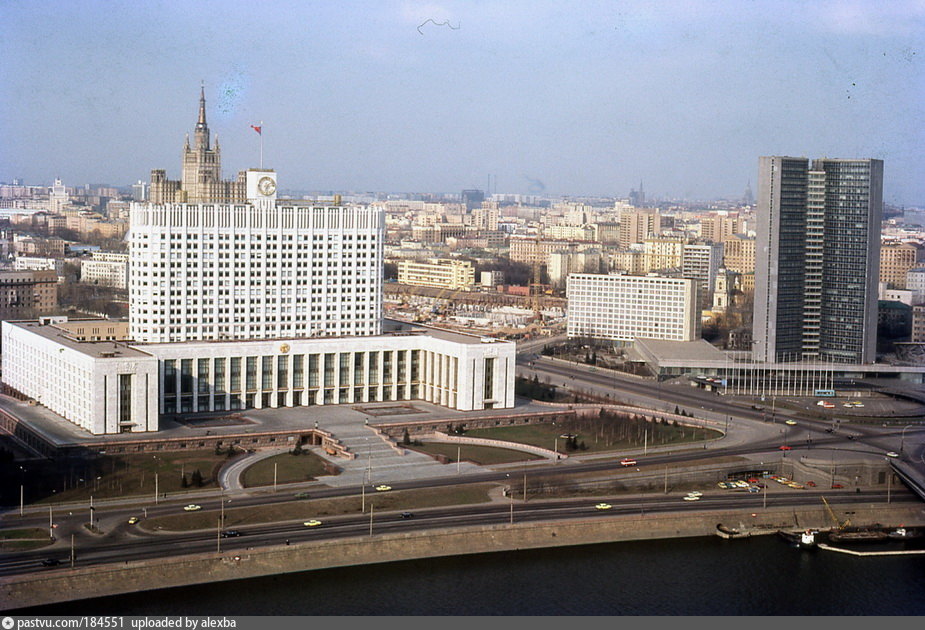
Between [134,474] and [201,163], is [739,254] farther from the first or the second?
[134,474]

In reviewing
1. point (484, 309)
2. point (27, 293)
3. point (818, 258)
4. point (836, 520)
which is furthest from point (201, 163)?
point (836, 520)

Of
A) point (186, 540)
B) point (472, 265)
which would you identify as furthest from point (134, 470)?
point (472, 265)

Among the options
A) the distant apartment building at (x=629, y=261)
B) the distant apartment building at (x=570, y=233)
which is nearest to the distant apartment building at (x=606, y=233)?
the distant apartment building at (x=570, y=233)

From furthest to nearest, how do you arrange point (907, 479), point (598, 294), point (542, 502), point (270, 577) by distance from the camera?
point (598, 294)
point (907, 479)
point (542, 502)
point (270, 577)

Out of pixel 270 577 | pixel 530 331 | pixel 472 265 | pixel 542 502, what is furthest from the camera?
pixel 472 265

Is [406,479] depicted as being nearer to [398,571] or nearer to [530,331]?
[398,571]

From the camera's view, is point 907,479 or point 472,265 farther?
point 472,265

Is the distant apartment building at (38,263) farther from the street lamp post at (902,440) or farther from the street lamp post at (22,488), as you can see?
the street lamp post at (902,440)
